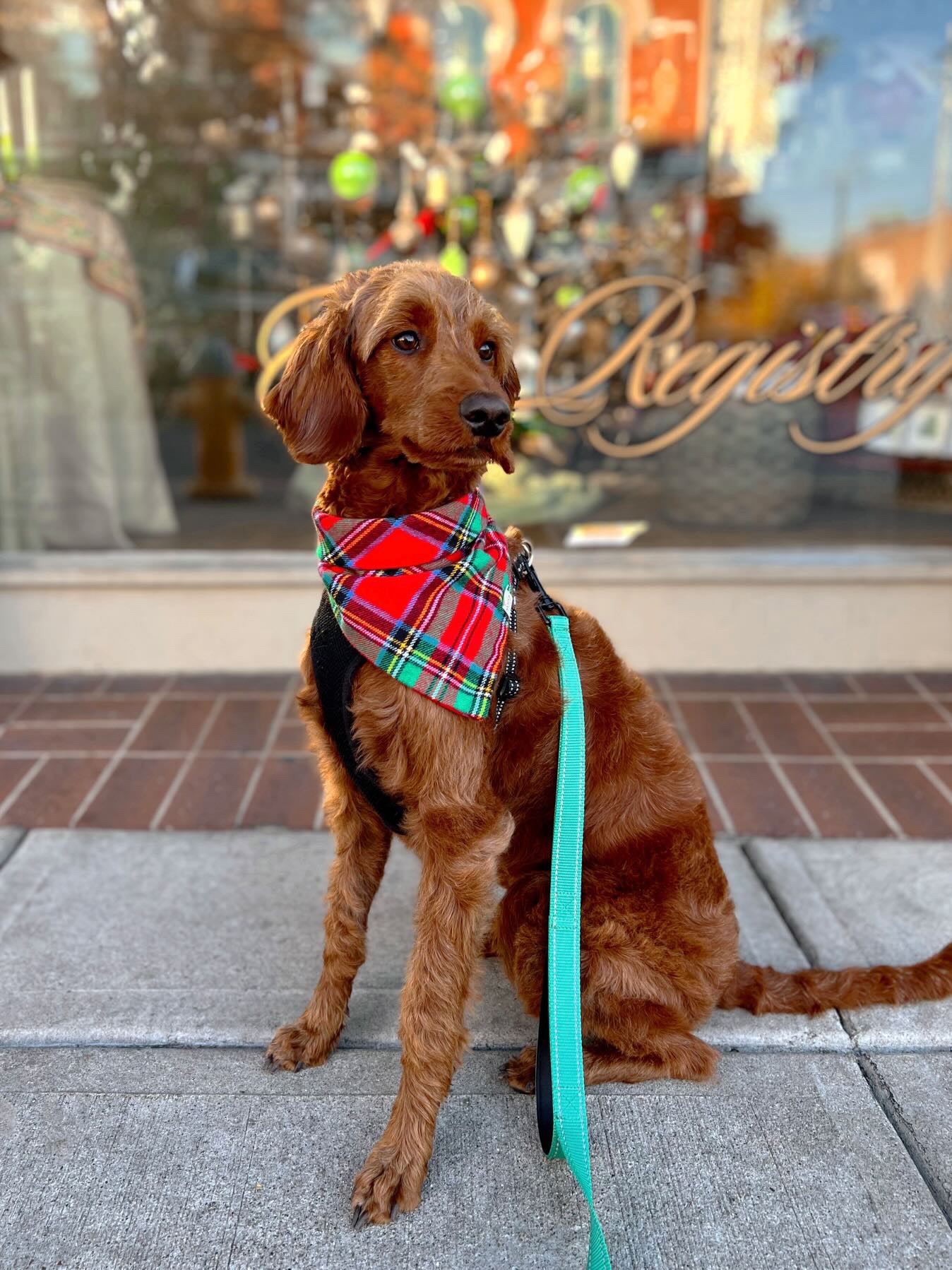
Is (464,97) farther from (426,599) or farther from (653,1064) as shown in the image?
(653,1064)

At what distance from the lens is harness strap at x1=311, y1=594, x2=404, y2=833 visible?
6.58 feet

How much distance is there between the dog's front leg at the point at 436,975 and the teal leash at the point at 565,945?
0.14m

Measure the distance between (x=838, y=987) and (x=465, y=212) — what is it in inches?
163

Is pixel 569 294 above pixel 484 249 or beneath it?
beneath

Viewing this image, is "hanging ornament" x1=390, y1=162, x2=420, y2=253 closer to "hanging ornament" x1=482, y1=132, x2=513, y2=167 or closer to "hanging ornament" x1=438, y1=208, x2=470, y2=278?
"hanging ornament" x1=438, y1=208, x2=470, y2=278

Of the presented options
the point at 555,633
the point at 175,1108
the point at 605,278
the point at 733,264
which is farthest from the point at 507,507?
the point at 175,1108

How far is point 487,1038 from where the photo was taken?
236cm

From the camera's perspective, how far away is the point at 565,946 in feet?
6.40

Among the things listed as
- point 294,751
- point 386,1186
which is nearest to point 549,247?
point 294,751

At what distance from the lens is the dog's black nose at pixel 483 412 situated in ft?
5.94

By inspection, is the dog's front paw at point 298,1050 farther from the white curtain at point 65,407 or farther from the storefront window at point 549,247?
the white curtain at point 65,407

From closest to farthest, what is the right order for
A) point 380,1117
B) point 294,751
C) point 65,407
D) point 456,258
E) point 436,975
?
1. point 436,975
2. point 380,1117
3. point 294,751
4. point 65,407
5. point 456,258

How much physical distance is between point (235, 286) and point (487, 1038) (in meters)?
4.04

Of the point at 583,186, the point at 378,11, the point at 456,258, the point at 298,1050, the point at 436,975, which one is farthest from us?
Result: the point at 583,186
